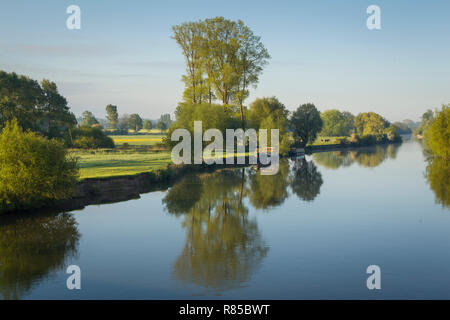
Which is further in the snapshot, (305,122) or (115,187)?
(305,122)

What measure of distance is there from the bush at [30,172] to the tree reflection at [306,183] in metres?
17.4

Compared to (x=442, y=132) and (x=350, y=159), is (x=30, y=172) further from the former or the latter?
(x=350, y=159)

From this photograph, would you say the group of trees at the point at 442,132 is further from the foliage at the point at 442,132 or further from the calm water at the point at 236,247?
the calm water at the point at 236,247

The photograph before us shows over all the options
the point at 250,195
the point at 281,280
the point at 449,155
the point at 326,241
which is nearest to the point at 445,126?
the point at 449,155

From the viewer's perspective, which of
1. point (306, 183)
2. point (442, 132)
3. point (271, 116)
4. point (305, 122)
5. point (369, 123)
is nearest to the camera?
point (306, 183)

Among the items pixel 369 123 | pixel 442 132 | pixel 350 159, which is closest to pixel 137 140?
pixel 350 159

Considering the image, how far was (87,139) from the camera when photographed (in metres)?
59.4

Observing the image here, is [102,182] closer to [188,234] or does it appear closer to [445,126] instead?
[188,234]

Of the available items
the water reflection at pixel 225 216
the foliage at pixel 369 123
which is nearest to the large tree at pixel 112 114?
the foliage at pixel 369 123

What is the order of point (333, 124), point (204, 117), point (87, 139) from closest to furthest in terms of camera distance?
point (204, 117) < point (87, 139) < point (333, 124)

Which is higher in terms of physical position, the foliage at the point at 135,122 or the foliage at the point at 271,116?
the foliage at the point at 135,122

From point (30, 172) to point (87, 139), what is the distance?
3858 cm

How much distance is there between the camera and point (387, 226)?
19.9m

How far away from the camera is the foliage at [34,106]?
4862cm
